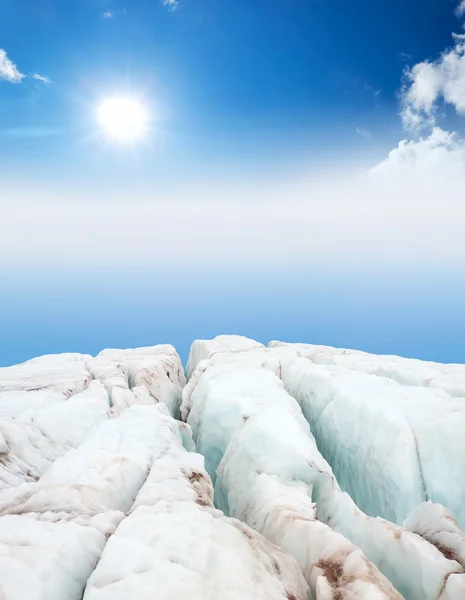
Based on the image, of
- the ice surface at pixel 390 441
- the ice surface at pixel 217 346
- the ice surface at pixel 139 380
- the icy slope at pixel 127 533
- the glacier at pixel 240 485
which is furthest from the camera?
the ice surface at pixel 217 346

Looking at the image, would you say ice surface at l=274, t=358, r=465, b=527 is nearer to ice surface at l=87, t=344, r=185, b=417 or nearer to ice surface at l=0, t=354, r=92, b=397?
ice surface at l=87, t=344, r=185, b=417

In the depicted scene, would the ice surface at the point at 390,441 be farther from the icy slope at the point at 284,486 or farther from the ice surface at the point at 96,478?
the ice surface at the point at 96,478

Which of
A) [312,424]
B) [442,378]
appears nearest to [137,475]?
[312,424]

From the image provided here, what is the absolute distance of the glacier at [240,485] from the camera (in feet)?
14.8

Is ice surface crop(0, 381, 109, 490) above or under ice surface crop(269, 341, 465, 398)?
under

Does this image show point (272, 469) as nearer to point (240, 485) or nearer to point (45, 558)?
point (240, 485)

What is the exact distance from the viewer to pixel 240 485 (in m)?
9.23

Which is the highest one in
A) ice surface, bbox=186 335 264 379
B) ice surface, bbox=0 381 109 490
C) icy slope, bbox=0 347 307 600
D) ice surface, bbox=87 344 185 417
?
ice surface, bbox=186 335 264 379

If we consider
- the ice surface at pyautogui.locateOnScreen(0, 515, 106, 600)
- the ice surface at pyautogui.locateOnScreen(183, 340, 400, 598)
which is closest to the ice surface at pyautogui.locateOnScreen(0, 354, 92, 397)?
the ice surface at pyautogui.locateOnScreen(183, 340, 400, 598)

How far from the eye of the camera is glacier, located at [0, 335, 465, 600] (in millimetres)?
4520

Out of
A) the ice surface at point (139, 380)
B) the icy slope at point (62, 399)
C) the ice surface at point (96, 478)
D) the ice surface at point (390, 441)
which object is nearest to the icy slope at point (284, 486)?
the ice surface at point (390, 441)

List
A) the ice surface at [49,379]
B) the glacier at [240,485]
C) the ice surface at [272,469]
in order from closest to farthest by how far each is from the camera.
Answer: the glacier at [240,485] → the ice surface at [272,469] → the ice surface at [49,379]

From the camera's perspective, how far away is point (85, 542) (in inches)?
193

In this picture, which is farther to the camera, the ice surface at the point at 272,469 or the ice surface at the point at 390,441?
the ice surface at the point at 390,441
